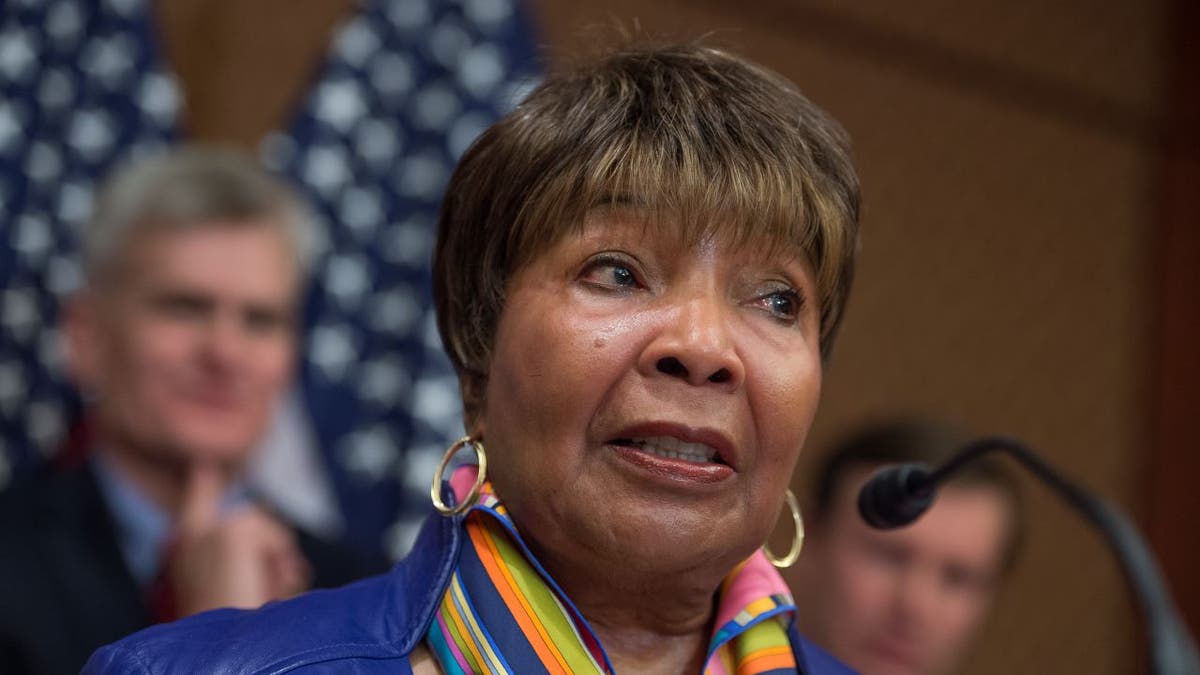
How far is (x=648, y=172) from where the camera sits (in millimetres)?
1244

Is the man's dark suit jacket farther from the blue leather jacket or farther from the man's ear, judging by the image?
the blue leather jacket

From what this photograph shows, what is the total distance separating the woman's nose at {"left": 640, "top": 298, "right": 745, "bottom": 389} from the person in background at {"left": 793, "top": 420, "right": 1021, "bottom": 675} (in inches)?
56.6

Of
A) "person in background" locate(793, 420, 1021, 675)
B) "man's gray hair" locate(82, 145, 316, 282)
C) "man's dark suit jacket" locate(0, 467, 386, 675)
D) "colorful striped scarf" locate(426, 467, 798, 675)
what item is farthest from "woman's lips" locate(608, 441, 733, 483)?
"man's gray hair" locate(82, 145, 316, 282)

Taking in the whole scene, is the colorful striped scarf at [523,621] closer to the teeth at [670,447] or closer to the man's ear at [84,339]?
the teeth at [670,447]

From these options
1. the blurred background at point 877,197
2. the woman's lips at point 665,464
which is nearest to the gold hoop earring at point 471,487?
the woman's lips at point 665,464

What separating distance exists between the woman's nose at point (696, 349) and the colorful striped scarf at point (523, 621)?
21 centimetres

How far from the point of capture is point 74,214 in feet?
9.30

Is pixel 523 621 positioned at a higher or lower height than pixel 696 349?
lower

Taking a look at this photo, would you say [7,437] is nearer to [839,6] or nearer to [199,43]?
[199,43]

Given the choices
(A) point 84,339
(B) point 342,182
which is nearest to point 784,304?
(A) point 84,339

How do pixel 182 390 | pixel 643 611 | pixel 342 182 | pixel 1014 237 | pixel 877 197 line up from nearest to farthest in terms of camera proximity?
pixel 643 611
pixel 182 390
pixel 342 182
pixel 877 197
pixel 1014 237

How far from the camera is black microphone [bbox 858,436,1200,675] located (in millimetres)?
1082

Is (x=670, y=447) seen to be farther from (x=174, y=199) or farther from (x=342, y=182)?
(x=342, y=182)

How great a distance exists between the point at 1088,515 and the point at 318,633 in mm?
718
